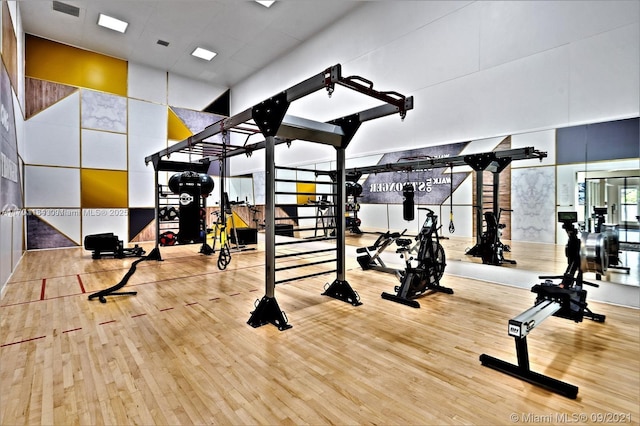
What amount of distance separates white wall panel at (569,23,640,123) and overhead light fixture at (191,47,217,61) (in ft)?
28.4

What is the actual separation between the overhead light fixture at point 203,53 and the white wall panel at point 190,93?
1521 mm

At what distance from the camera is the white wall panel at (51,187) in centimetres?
820

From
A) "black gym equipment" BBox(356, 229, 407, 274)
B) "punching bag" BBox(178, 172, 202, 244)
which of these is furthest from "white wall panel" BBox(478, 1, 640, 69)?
"punching bag" BBox(178, 172, 202, 244)

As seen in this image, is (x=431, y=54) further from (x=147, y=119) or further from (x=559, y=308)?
(x=147, y=119)

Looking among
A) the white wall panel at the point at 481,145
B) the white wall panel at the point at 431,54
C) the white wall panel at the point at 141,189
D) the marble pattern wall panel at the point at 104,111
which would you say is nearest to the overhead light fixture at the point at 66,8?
the marble pattern wall panel at the point at 104,111

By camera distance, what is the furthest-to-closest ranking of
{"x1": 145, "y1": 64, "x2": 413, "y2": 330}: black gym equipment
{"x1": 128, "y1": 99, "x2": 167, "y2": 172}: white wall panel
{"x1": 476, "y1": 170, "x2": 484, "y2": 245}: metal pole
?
{"x1": 128, "y1": 99, "x2": 167, "y2": 172}: white wall panel < {"x1": 476, "y1": 170, "x2": 484, "y2": 245}: metal pole < {"x1": 145, "y1": 64, "x2": 413, "y2": 330}: black gym equipment

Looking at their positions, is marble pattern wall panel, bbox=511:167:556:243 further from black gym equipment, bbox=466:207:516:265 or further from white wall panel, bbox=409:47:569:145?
white wall panel, bbox=409:47:569:145

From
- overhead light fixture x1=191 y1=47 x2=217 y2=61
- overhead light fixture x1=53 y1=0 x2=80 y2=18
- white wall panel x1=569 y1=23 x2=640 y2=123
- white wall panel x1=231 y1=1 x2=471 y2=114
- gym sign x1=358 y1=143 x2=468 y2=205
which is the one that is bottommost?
gym sign x1=358 y1=143 x2=468 y2=205

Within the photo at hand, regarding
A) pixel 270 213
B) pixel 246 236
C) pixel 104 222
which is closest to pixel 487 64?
pixel 270 213

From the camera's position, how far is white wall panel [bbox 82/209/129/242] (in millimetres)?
9031

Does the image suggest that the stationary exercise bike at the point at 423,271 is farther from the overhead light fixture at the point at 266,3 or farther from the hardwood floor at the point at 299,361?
the overhead light fixture at the point at 266,3

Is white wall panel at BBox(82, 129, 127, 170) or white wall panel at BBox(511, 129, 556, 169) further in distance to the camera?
white wall panel at BBox(82, 129, 127, 170)

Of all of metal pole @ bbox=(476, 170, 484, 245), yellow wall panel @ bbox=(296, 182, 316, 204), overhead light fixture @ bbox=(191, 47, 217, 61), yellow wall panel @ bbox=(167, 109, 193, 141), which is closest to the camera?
metal pole @ bbox=(476, 170, 484, 245)

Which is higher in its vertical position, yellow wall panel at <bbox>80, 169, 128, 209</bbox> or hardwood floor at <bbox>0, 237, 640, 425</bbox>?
yellow wall panel at <bbox>80, 169, 128, 209</bbox>
